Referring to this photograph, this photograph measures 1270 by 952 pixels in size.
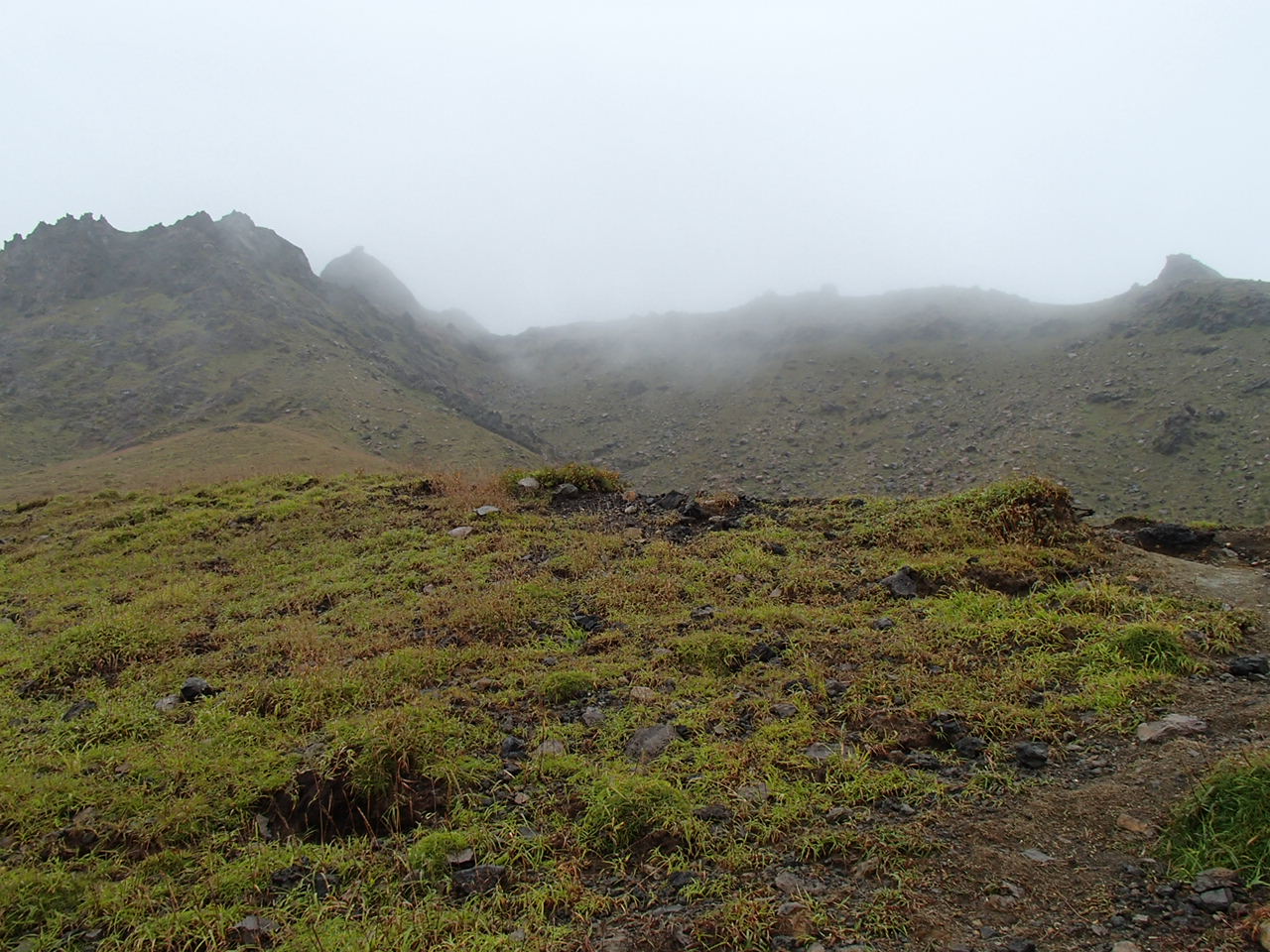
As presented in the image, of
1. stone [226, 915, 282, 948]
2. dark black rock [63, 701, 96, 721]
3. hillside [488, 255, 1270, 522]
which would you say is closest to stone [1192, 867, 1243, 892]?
stone [226, 915, 282, 948]

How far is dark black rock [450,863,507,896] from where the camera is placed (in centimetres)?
358

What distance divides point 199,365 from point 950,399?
69.8 metres

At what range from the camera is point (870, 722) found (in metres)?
4.78

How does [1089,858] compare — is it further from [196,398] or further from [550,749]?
[196,398]

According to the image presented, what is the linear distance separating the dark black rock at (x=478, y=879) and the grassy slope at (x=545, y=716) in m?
0.06

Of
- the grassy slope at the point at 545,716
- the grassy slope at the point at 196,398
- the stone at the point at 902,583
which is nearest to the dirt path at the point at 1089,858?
the grassy slope at the point at 545,716

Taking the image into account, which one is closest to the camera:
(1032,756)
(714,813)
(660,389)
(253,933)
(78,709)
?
(253,933)

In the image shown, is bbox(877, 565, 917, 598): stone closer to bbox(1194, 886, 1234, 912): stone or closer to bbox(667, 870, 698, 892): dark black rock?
bbox(1194, 886, 1234, 912): stone

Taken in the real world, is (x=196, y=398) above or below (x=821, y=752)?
above

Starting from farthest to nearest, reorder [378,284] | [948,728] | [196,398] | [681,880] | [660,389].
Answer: [378,284]
[660,389]
[196,398]
[948,728]
[681,880]

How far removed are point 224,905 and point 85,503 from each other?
1424 centimetres

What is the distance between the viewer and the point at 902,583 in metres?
7.19

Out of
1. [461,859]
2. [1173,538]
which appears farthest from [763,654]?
[1173,538]

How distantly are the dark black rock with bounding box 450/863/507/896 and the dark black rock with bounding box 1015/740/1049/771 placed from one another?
3.07 metres
